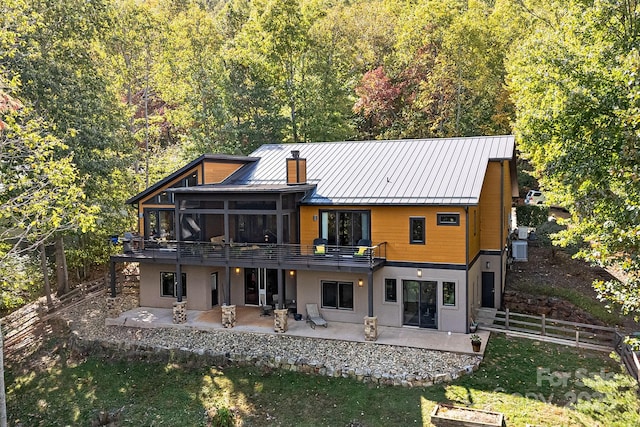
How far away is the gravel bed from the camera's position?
14.2 meters

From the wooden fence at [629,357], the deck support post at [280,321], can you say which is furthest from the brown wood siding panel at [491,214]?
the deck support post at [280,321]

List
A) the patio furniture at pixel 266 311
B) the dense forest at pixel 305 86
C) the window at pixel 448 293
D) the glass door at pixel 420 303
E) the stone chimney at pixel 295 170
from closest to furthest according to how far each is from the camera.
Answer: the dense forest at pixel 305 86 < the window at pixel 448 293 < the glass door at pixel 420 303 < the patio furniture at pixel 266 311 < the stone chimney at pixel 295 170

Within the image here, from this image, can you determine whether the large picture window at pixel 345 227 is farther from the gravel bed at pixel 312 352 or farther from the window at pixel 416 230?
the gravel bed at pixel 312 352

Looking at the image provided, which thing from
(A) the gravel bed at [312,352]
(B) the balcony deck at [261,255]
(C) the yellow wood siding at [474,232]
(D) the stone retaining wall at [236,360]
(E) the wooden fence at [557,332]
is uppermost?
(C) the yellow wood siding at [474,232]

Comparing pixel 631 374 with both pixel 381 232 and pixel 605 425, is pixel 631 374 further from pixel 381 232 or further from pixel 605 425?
pixel 381 232

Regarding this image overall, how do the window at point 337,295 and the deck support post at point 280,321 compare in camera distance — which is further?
the window at point 337,295

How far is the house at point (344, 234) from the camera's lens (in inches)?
671

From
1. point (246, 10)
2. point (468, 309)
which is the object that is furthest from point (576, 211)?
point (246, 10)

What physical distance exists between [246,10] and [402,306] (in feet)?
93.6

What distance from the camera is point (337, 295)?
1852 centimetres

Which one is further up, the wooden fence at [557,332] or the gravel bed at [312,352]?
the wooden fence at [557,332]

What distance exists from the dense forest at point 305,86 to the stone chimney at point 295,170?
26.3 ft

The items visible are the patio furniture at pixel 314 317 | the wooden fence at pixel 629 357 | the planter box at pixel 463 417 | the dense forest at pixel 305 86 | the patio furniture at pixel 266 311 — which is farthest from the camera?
the patio furniture at pixel 266 311

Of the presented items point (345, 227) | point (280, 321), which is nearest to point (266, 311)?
point (280, 321)
